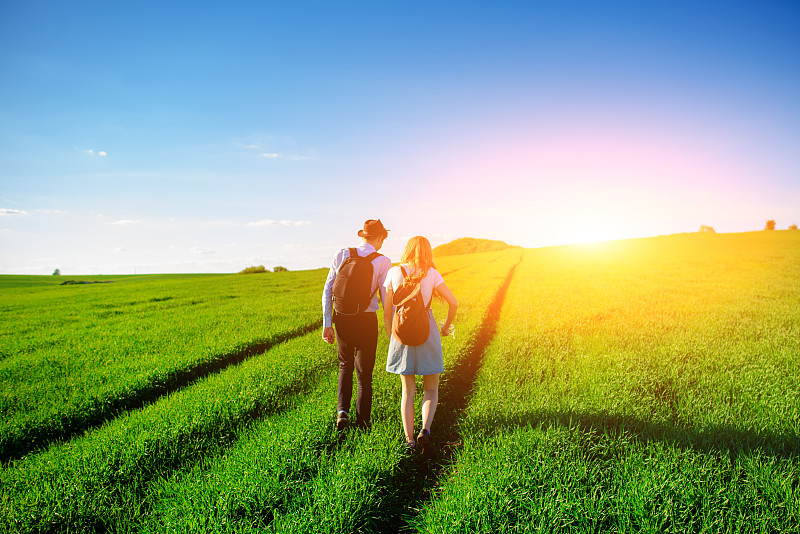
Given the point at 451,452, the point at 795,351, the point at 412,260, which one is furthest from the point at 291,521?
the point at 795,351

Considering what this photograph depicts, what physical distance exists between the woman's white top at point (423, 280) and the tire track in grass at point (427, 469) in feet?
6.06

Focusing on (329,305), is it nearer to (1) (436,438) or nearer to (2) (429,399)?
(2) (429,399)

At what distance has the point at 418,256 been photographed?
4.48 metres

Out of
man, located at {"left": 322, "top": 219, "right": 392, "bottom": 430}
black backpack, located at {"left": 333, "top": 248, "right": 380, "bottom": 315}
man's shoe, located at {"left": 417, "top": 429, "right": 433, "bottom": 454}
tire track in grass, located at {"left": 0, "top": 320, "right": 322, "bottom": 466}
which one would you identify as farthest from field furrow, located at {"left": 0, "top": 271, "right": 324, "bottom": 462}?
man's shoe, located at {"left": 417, "top": 429, "right": 433, "bottom": 454}

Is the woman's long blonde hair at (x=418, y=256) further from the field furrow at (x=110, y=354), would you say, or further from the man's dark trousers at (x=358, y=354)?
the field furrow at (x=110, y=354)

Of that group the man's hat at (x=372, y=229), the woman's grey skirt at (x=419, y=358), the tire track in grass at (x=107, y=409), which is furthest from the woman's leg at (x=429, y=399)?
the tire track in grass at (x=107, y=409)

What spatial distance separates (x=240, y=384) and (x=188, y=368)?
8.53ft

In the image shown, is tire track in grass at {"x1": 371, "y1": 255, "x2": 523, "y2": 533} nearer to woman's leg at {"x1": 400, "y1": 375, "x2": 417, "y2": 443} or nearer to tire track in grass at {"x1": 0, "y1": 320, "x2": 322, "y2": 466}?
woman's leg at {"x1": 400, "y1": 375, "x2": 417, "y2": 443}

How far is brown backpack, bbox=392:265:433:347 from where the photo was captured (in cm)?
452

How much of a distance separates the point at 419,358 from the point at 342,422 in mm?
1390

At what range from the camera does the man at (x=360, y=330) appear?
508 cm

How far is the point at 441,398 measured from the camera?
6637 mm

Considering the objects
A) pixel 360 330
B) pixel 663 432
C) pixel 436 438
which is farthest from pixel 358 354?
pixel 663 432

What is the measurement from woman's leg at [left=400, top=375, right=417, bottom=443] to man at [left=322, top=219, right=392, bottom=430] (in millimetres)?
624
